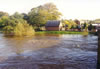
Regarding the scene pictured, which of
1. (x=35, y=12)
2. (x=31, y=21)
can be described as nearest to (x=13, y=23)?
(x=31, y=21)

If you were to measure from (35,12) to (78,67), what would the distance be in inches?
2119

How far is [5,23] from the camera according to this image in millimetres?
54219

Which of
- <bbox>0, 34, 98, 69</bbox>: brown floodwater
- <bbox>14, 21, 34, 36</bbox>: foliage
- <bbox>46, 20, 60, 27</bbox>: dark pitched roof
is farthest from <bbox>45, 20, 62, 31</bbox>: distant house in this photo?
<bbox>0, 34, 98, 69</bbox>: brown floodwater

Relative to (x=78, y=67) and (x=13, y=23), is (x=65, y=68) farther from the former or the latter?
(x=13, y=23)

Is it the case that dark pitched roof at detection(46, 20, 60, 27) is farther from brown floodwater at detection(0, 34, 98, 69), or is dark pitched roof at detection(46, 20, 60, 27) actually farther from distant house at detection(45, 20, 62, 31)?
brown floodwater at detection(0, 34, 98, 69)

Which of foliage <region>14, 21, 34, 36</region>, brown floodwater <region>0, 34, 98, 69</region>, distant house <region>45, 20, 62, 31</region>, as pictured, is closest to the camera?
brown floodwater <region>0, 34, 98, 69</region>

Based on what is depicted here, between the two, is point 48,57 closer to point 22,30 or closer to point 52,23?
point 22,30

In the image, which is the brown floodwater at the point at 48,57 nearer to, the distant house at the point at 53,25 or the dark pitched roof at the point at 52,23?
the distant house at the point at 53,25

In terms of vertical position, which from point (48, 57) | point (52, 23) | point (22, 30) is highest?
point (52, 23)

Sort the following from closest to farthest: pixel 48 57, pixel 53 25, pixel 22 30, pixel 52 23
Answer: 1. pixel 48 57
2. pixel 22 30
3. pixel 53 25
4. pixel 52 23

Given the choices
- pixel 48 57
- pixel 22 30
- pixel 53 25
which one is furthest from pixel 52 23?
pixel 48 57

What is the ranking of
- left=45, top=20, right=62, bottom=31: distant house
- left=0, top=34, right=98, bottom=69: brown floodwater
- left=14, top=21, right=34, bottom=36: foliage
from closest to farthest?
left=0, top=34, right=98, bottom=69: brown floodwater → left=14, top=21, right=34, bottom=36: foliage → left=45, top=20, right=62, bottom=31: distant house

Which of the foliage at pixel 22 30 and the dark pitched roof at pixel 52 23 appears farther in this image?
the dark pitched roof at pixel 52 23

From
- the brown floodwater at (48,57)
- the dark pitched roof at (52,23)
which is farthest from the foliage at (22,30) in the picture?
the brown floodwater at (48,57)
